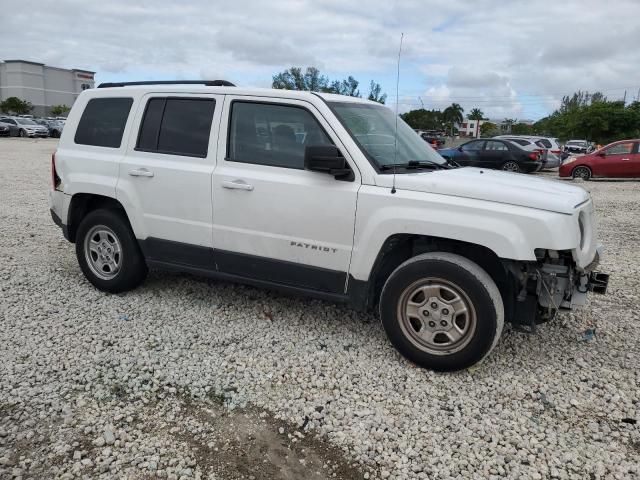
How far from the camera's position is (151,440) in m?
2.96

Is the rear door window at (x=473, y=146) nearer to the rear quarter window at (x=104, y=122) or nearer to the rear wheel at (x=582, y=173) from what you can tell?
the rear wheel at (x=582, y=173)

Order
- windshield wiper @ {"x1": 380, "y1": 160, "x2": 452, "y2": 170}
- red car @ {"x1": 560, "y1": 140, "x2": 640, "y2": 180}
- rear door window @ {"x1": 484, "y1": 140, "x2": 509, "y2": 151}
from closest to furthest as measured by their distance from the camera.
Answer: windshield wiper @ {"x1": 380, "y1": 160, "x2": 452, "y2": 170} → red car @ {"x1": 560, "y1": 140, "x2": 640, "y2": 180} → rear door window @ {"x1": 484, "y1": 140, "x2": 509, "y2": 151}

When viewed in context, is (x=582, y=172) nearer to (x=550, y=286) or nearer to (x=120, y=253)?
(x=550, y=286)

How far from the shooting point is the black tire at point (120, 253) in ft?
16.2

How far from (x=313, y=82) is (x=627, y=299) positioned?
11405 mm

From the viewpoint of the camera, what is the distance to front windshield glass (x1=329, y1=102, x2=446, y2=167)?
4.05m

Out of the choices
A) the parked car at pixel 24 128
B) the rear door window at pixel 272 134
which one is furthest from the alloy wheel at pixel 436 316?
the parked car at pixel 24 128

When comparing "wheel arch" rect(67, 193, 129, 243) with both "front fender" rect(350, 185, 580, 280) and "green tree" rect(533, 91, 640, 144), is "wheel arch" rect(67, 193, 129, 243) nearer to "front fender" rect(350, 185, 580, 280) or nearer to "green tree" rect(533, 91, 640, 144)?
"front fender" rect(350, 185, 580, 280)

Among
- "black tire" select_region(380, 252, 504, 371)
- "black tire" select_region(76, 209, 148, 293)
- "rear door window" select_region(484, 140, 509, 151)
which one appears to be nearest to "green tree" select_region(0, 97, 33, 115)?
"rear door window" select_region(484, 140, 509, 151)

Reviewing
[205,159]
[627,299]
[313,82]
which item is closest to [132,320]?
[205,159]

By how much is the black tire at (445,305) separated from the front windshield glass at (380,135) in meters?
0.89

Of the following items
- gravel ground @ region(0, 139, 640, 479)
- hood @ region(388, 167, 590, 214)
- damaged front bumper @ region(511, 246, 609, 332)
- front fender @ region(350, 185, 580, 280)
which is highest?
hood @ region(388, 167, 590, 214)

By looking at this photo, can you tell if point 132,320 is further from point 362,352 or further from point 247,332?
point 362,352

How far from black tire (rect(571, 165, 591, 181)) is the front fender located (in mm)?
16033
